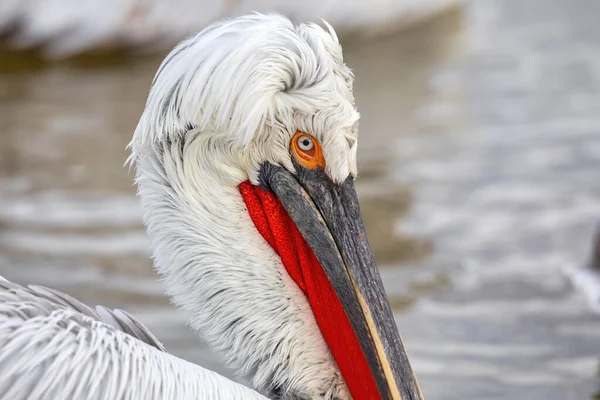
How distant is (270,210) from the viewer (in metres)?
2.99

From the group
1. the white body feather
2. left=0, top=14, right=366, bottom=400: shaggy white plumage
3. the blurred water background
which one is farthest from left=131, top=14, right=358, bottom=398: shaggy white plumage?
the blurred water background

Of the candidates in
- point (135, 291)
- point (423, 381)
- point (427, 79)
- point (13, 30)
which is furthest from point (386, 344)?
point (13, 30)

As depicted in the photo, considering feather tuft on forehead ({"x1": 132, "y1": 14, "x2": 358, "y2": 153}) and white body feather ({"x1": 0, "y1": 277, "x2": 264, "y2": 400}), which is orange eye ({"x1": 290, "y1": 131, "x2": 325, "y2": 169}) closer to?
feather tuft on forehead ({"x1": 132, "y1": 14, "x2": 358, "y2": 153})

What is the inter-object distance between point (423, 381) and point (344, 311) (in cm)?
193

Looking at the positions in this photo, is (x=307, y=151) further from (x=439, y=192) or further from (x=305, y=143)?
(x=439, y=192)

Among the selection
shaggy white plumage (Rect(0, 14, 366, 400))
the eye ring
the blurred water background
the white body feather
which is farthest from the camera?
the blurred water background

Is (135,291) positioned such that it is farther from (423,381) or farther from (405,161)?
(405,161)

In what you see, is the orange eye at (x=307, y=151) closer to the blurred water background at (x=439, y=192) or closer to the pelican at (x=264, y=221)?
the pelican at (x=264, y=221)

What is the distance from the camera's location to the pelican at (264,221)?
112 inches

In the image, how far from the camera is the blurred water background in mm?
5137

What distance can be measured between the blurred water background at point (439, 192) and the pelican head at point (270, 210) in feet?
5.89

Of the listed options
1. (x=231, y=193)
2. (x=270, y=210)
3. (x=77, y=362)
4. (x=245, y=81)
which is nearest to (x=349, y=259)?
(x=270, y=210)

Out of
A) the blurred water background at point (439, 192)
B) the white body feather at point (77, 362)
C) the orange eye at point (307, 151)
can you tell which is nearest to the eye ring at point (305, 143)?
the orange eye at point (307, 151)

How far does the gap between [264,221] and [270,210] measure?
4cm
